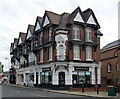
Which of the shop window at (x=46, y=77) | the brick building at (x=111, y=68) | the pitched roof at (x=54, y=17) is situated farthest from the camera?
the brick building at (x=111, y=68)

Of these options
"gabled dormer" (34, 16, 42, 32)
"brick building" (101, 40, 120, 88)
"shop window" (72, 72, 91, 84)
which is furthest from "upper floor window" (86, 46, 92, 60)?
"gabled dormer" (34, 16, 42, 32)

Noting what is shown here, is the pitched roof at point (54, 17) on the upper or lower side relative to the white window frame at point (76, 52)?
upper

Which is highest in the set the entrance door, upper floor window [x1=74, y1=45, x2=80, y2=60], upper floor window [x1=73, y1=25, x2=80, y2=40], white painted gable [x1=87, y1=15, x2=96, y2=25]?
white painted gable [x1=87, y1=15, x2=96, y2=25]

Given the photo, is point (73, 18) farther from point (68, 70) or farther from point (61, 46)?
point (68, 70)

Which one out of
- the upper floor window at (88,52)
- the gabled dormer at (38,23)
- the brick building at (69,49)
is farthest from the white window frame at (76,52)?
the gabled dormer at (38,23)

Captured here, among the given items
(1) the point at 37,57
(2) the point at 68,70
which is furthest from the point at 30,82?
(2) the point at 68,70

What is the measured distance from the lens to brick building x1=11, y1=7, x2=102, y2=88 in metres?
31.0

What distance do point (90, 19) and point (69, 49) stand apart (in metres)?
6.90

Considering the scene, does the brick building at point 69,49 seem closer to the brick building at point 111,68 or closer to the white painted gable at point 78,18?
the white painted gable at point 78,18

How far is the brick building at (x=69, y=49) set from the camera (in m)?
31.0

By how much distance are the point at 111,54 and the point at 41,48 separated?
13.9 meters

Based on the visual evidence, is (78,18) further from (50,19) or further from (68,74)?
(68,74)

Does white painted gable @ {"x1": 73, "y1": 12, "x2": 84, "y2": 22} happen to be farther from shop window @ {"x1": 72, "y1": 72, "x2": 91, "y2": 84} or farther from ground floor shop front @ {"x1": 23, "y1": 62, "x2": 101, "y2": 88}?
shop window @ {"x1": 72, "y1": 72, "x2": 91, "y2": 84}

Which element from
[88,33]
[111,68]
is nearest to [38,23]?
[88,33]
